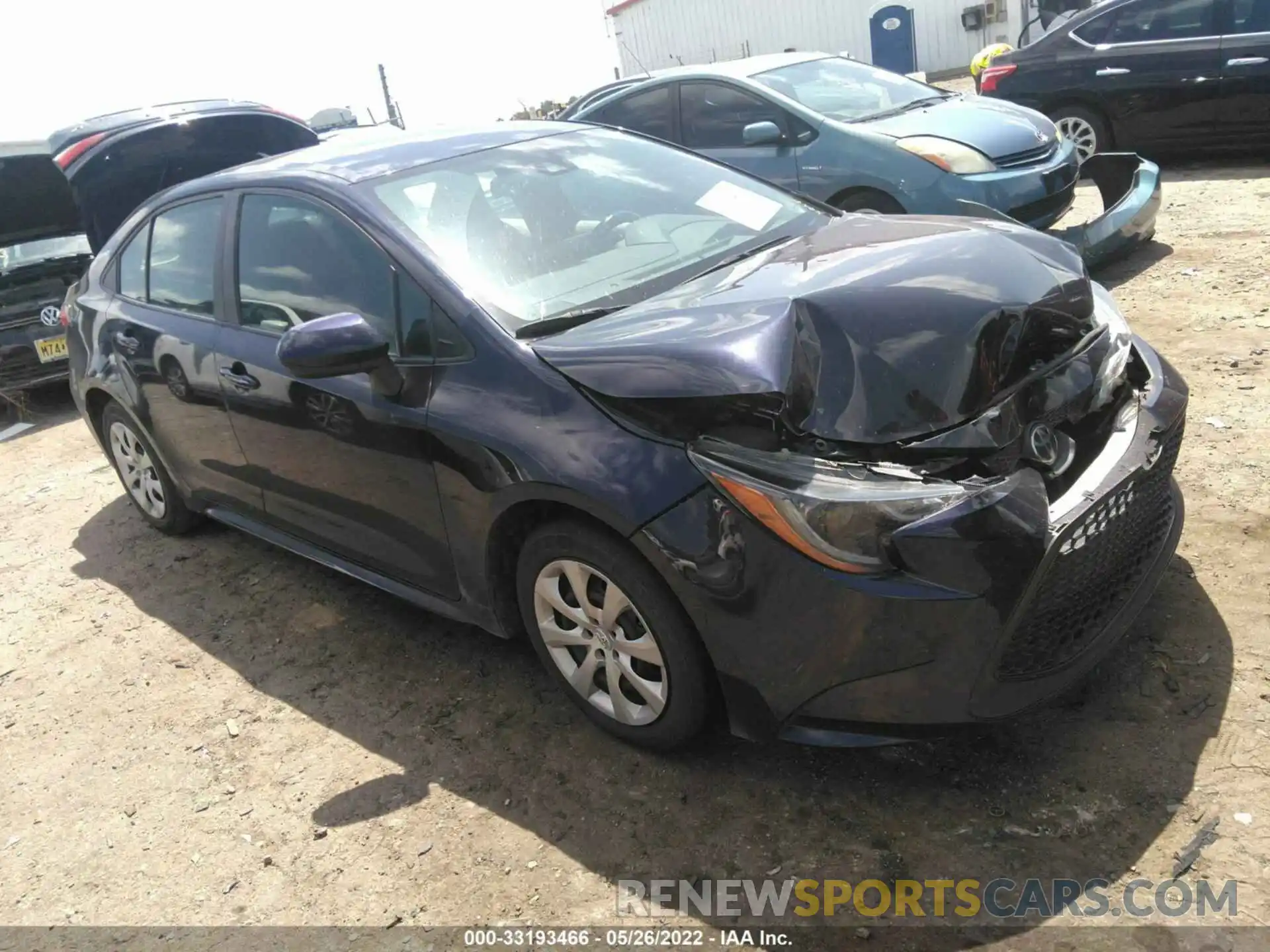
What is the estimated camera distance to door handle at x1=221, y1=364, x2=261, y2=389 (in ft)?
11.9

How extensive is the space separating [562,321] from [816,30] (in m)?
24.1

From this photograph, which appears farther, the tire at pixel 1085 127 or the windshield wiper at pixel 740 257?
the tire at pixel 1085 127

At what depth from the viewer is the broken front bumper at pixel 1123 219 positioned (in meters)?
6.04

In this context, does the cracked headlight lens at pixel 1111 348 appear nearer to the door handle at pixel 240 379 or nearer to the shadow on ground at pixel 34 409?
the door handle at pixel 240 379

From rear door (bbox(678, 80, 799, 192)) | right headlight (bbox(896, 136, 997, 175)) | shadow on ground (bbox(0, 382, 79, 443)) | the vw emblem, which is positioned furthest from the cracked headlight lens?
shadow on ground (bbox(0, 382, 79, 443))

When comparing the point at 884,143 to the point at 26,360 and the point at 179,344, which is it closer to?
the point at 179,344

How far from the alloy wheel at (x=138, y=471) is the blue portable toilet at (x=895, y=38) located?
833 inches

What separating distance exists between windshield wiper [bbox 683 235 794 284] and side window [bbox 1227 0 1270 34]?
6877 mm

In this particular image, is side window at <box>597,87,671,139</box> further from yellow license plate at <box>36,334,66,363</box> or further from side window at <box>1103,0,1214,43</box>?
yellow license plate at <box>36,334,66,363</box>

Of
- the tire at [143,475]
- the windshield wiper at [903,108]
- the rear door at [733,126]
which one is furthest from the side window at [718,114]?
the tire at [143,475]

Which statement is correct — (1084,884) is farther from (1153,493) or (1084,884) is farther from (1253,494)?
(1253,494)

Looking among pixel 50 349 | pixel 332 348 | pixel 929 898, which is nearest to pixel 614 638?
pixel 929 898

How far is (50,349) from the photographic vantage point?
746 cm

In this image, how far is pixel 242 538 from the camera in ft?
16.0
